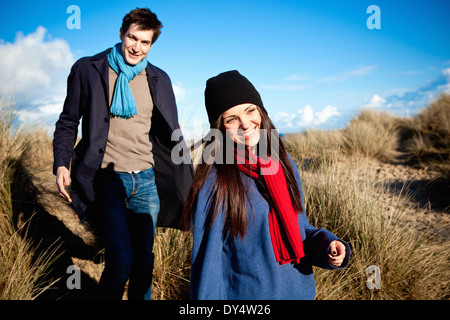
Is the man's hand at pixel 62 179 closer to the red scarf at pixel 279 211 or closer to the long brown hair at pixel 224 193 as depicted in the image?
the long brown hair at pixel 224 193

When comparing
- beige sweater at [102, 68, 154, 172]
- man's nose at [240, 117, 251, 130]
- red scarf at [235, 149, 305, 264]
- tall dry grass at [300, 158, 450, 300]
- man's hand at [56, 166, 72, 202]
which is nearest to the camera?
red scarf at [235, 149, 305, 264]

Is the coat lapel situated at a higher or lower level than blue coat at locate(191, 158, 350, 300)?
higher

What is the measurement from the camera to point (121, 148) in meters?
2.13

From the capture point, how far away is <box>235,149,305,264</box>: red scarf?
1.41 meters

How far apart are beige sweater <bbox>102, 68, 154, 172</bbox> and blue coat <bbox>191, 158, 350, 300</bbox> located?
93cm

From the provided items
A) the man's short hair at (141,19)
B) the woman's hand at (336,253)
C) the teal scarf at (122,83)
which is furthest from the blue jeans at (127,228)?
the woman's hand at (336,253)

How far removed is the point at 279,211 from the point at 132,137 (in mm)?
1352

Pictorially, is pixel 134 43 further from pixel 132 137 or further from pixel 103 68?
pixel 132 137

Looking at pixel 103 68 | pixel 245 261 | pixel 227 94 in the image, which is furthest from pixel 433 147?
pixel 103 68

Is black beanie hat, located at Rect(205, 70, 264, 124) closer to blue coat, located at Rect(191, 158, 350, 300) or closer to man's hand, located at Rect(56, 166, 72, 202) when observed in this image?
blue coat, located at Rect(191, 158, 350, 300)

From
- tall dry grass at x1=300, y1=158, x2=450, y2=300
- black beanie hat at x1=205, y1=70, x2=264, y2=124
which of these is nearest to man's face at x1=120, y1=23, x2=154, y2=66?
black beanie hat at x1=205, y1=70, x2=264, y2=124

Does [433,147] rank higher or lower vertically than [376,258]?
higher
